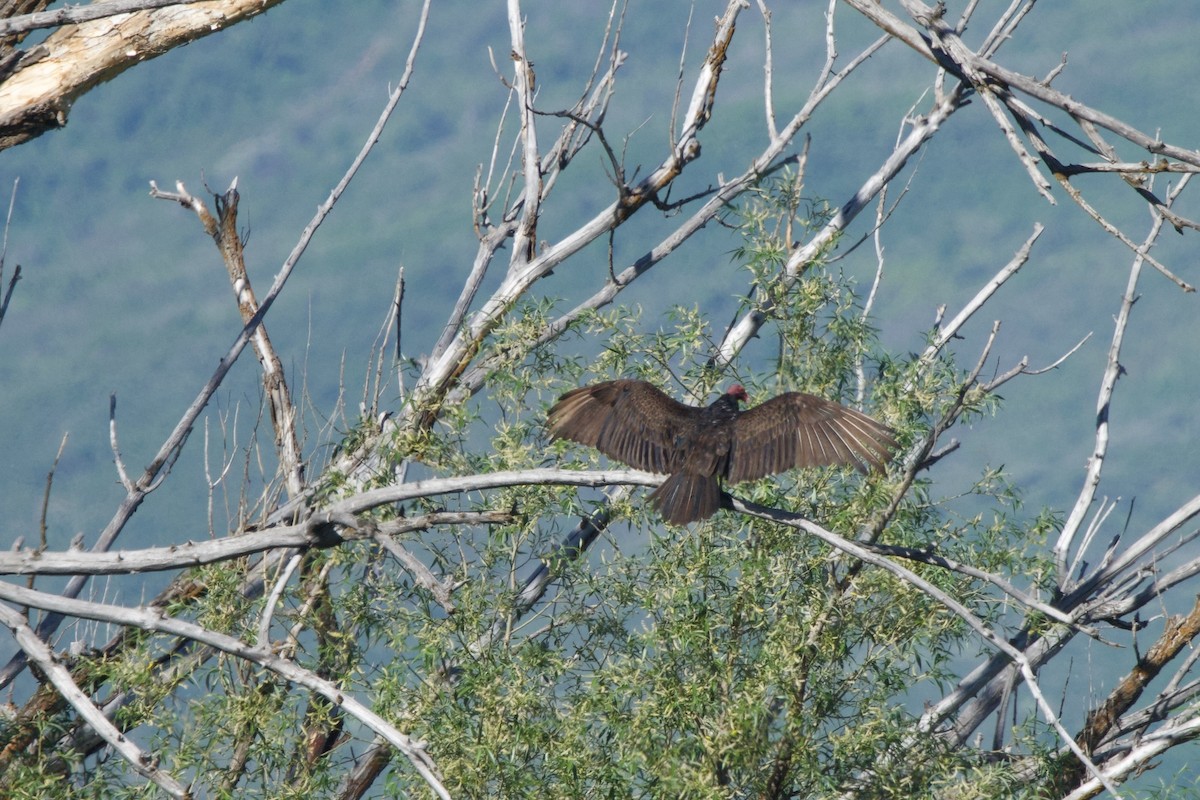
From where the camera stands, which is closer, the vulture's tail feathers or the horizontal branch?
the horizontal branch

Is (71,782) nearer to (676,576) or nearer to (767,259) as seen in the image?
(676,576)

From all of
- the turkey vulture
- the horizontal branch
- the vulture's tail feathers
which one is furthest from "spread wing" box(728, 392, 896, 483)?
the horizontal branch

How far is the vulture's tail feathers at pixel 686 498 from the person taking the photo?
4.41 metres

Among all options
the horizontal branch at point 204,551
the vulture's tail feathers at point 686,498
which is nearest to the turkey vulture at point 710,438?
the vulture's tail feathers at point 686,498

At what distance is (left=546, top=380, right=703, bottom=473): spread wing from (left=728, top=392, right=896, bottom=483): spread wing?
0.74ft

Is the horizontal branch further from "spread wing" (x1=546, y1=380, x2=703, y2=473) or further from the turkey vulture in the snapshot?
"spread wing" (x1=546, y1=380, x2=703, y2=473)

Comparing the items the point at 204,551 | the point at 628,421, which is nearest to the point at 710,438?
the point at 628,421

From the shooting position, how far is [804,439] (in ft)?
15.3

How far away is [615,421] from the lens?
16.0 ft

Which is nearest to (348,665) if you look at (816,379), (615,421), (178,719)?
(178,719)

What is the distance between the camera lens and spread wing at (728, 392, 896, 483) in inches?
182

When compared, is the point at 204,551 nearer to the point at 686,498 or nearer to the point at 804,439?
the point at 686,498

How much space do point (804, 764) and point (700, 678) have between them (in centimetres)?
51

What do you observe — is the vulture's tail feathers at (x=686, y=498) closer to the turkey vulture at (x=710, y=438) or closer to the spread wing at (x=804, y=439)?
the turkey vulture at (x=710, y=438)
